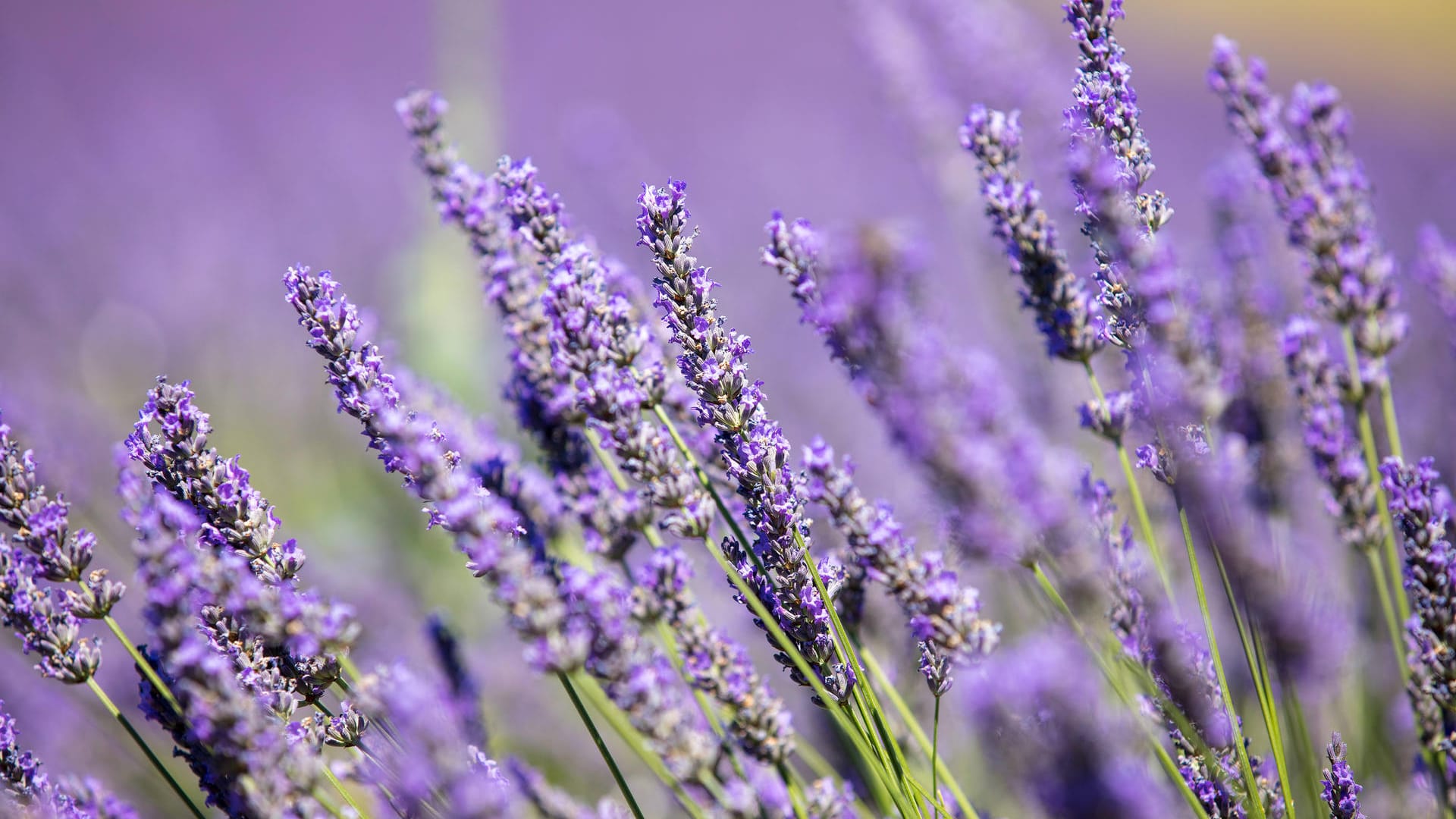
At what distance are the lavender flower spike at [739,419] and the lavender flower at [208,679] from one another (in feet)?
1.63

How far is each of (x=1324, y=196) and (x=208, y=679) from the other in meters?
1.36

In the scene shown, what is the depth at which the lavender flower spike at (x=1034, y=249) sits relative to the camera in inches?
40.1

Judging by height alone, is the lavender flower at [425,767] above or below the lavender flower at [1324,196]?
below

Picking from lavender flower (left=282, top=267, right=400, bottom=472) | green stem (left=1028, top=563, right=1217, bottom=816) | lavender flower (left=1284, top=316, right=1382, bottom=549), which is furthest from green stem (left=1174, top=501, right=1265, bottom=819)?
lavender flower (left=282, top=267, right=400, bottom=472)

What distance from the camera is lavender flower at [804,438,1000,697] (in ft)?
3.05

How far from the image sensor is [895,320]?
2.44 feet

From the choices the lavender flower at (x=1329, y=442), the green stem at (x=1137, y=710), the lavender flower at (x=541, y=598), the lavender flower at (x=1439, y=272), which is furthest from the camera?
the lavender flower at (x=1439, y=272)

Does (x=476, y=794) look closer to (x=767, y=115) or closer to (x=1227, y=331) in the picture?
(x=1227, y=331)

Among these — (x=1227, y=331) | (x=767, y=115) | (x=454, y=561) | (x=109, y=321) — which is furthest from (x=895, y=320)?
(x=767, y=115)

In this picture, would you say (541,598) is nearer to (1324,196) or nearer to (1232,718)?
(1232,718)

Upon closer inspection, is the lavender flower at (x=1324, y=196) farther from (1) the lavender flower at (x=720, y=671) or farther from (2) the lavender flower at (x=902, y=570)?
(1) the lavender flower at (x=720, y=671)

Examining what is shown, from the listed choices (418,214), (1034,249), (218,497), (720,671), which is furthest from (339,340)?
(418,214)

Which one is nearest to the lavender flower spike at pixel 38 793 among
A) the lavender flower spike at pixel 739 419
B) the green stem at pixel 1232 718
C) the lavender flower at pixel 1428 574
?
the lavender flower spike at pixel 739 419

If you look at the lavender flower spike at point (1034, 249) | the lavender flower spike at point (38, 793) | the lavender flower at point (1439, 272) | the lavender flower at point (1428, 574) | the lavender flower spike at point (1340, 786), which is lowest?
the lavender flower spike at point (38, 793)
